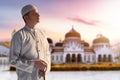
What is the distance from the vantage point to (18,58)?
1122 millimetres

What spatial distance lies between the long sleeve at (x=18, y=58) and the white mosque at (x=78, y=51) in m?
21.1

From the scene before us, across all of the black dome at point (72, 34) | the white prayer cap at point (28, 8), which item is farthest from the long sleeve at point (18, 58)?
the black dome at point (72, 34)

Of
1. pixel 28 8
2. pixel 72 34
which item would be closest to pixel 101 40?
pixel 72 34

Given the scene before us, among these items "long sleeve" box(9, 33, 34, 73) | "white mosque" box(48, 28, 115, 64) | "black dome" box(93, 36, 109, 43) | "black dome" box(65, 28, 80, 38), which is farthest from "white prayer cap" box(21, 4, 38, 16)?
"black dome" box(93, 36, 109, 43)

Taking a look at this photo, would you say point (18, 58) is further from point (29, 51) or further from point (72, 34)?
point (72, 34)

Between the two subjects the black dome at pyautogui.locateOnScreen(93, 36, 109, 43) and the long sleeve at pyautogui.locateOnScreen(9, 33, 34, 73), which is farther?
the black dome at pyautogui.locateOnScreen(93, 36, 109, 43)

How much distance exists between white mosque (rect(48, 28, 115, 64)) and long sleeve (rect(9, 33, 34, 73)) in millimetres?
21075

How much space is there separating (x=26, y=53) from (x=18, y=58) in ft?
0.12

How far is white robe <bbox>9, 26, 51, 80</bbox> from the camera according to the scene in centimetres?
112

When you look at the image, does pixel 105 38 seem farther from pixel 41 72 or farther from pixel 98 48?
pixel 41 72

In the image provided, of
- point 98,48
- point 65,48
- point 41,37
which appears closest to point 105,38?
point 98,48

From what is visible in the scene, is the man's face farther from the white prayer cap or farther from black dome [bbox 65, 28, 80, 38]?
black dome [bbox 65, 28, 80, 38]

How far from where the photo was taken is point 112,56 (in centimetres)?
2336

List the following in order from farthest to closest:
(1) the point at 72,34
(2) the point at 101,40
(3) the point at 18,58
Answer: (2) the point at 101,40 → (1) the point at 72,34 → (3) the point at 18,58
